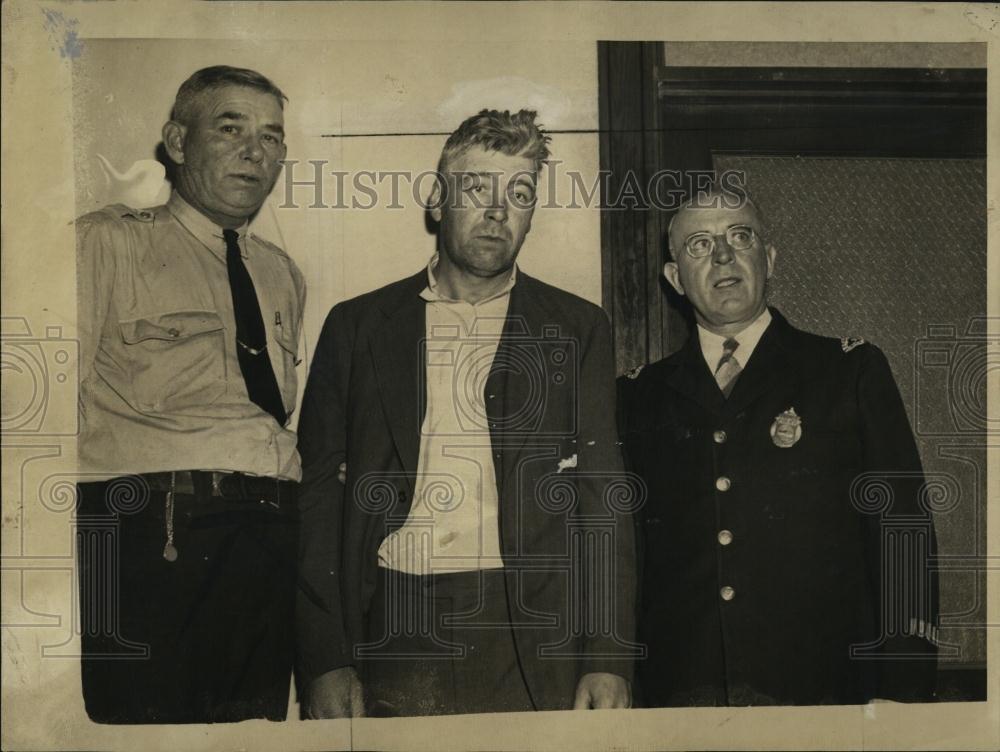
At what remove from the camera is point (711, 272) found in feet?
12.6

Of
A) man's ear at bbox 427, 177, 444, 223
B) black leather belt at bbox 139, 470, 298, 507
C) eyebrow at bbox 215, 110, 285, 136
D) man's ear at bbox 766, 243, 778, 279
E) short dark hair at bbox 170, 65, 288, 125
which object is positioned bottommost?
black leather belt at bbox 139, 470, 298, 507

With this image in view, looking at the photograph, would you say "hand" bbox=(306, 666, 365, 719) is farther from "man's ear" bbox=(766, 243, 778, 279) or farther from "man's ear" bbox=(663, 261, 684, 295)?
"man's ear" bbox=(766, 243, 778, 279)

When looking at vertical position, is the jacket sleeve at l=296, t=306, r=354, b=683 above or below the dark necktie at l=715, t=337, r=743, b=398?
below

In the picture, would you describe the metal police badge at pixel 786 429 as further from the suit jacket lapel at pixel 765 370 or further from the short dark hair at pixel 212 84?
the short dark hair at pixel 212 84

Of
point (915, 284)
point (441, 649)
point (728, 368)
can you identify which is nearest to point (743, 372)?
point (728, 368)

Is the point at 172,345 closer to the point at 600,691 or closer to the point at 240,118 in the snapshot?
the point at 240,118

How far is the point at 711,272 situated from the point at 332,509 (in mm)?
1416

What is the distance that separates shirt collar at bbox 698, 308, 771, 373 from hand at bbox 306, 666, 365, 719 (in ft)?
4.95

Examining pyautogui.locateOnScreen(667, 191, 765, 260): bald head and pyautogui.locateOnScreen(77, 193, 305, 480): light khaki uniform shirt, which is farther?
pyautogui.locateOnScreen(667, 191, 765, 260): bald head

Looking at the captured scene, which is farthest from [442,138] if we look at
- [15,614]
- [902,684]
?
[902,684]

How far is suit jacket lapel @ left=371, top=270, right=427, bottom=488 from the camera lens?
12.5 feet

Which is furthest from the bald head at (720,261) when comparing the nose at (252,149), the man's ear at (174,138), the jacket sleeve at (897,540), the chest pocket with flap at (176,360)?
the man's ear at (174,138)

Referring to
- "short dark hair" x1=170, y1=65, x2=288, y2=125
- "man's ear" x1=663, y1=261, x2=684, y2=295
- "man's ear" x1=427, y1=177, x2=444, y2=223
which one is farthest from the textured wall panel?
"short dark hair" x1=170, y1=65, x2=288, y2=125

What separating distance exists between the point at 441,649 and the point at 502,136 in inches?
64.7
